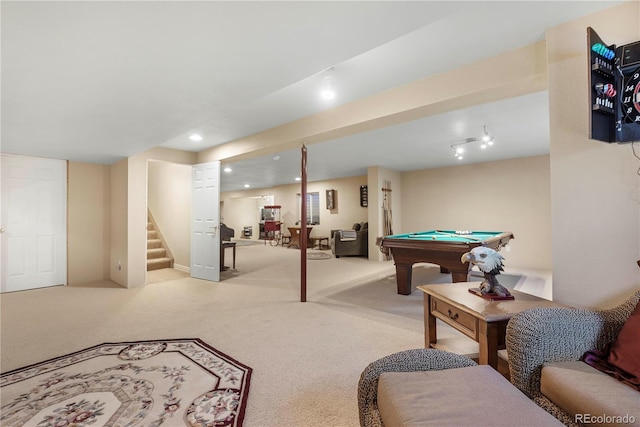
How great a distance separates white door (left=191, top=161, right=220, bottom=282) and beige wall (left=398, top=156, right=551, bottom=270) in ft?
17.5

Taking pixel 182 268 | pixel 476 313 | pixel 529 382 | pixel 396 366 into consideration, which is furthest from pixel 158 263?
pixel 529 382

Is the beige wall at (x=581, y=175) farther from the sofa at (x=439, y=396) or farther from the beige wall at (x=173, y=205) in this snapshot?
the beige wall at (x=173, y=205)

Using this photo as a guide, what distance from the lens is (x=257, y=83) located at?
208 cm

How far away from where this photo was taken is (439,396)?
952 millimetres

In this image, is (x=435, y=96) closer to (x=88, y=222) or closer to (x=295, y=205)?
(x=88, y=222)

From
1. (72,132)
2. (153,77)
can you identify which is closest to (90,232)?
(72,132)

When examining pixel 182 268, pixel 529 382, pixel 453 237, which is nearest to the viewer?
pixel 529 382

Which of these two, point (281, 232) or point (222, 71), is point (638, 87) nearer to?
point (222, 71)

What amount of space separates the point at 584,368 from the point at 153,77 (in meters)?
2.95

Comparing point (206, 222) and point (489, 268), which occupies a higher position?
point (206, 222)

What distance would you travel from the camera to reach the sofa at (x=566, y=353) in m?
1.03

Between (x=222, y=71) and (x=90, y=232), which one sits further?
(x=90, y=232)

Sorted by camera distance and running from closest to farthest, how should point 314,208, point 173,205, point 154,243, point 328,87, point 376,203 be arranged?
point 328,87 < point 173,205 < point 154,243 < point 376,203 < point 314,208

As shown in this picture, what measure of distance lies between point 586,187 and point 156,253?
6982 mm
